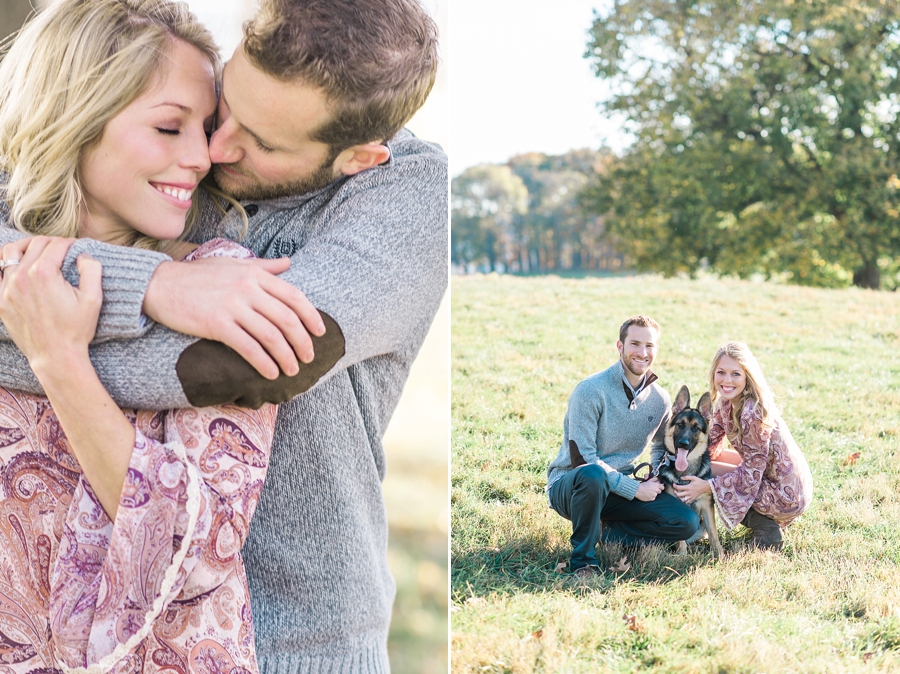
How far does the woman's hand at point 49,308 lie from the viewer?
817 mm

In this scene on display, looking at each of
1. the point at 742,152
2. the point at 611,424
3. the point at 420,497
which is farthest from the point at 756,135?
the point at 420,497

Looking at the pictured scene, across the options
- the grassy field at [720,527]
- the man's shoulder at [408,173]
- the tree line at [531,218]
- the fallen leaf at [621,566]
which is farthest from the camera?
the tree line at [531,218]

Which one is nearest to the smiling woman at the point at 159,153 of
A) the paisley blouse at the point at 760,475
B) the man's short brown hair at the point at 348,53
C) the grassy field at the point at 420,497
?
the man's short brown hair at the point at 348,53

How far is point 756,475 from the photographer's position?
2139 mm

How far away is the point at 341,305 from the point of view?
0.89 metres

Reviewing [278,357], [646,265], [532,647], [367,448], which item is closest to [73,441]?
[278,357]

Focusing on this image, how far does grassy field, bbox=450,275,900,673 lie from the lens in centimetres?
212

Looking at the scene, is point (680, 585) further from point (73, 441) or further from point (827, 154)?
point (73, 441)

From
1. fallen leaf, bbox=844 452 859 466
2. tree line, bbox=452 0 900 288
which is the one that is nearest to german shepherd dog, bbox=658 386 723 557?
fallen leaf, bbox=844 452 859 466

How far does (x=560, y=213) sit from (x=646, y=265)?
380 millimetres

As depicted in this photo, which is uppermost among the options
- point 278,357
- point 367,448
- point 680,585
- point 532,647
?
point 278,357

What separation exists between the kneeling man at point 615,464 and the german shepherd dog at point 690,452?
0.02 metres

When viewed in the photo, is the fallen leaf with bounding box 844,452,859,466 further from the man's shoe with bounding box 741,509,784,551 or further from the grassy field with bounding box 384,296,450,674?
the grassy field with bounding box 384,296,450,674

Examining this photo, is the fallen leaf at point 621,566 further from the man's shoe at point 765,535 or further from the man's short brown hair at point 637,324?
the man's short brown hair at point 637,324
